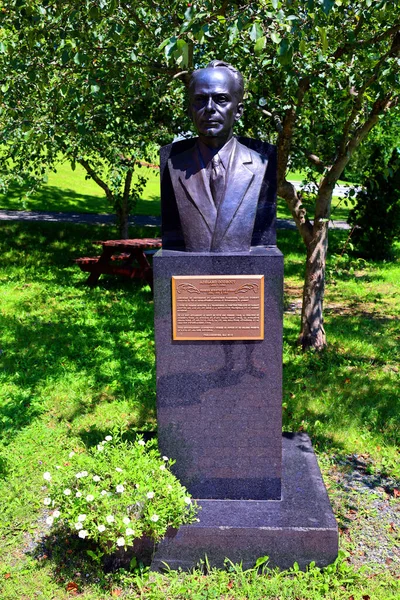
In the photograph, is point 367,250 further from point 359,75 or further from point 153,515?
point 153,515

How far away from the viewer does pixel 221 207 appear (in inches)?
145

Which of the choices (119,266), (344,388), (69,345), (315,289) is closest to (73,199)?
(119,266)

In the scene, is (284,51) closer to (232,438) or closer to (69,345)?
(232,438)

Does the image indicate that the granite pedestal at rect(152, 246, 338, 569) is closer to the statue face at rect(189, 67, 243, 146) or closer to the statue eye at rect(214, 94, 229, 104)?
the statue face at rect(189, 67, 243, 146)

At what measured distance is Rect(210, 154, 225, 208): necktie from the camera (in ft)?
12.2

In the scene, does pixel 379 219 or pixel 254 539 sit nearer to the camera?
pixel 254 539

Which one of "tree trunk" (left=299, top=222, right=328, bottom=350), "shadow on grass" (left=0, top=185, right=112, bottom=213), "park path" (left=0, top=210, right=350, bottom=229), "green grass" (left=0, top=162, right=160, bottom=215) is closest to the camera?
"tree trunk" (left=299, top=222, right=328, bottom=350)

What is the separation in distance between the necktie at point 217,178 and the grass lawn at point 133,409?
5.30 feet

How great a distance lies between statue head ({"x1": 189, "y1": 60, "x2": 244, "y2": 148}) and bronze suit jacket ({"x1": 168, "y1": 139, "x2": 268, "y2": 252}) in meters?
0.21

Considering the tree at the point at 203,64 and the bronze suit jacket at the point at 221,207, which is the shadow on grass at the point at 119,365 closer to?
the tree at the point at 203,64

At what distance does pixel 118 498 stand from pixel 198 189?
72.5 inches

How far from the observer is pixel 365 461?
480 centimetres

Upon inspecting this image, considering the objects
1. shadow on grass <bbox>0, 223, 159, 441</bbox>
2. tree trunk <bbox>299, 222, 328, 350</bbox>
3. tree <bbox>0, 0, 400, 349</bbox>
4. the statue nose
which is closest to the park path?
shadow on grass <bbox>0, 223, 159, 441</bbox>

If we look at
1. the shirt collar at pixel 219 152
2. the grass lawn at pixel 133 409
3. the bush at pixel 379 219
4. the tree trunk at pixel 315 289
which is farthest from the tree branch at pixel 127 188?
the shirt collar at pixel 219 152
